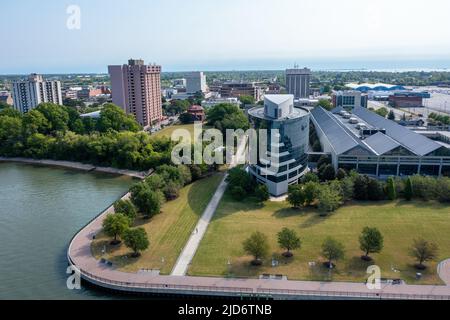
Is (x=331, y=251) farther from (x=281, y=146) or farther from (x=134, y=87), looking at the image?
(x=134, y=87)

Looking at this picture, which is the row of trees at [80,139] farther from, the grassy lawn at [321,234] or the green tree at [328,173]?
the green tree at [328,173]

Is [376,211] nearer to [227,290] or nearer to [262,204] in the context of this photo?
[262,204]

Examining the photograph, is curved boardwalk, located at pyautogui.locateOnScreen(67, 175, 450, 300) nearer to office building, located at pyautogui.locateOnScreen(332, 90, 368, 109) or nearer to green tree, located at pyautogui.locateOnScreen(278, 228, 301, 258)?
green tree, located at pyautogui.locateOnScreen(278, 228, 301, 258)

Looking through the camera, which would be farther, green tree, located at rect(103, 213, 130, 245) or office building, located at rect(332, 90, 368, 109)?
office building, located at rect(332, 90, 368, 109)

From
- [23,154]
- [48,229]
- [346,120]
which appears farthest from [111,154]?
[346,120]

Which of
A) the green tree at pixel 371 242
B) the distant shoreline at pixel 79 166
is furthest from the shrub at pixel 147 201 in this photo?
the green tree at pixel 371 242

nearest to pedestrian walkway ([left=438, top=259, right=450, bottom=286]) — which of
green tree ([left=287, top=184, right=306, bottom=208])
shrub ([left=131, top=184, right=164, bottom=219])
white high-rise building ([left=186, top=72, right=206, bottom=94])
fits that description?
green tree ([left=287, top=184, right=306, bottom=208])

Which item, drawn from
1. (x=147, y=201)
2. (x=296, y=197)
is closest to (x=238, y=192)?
(x=296, y=197)
